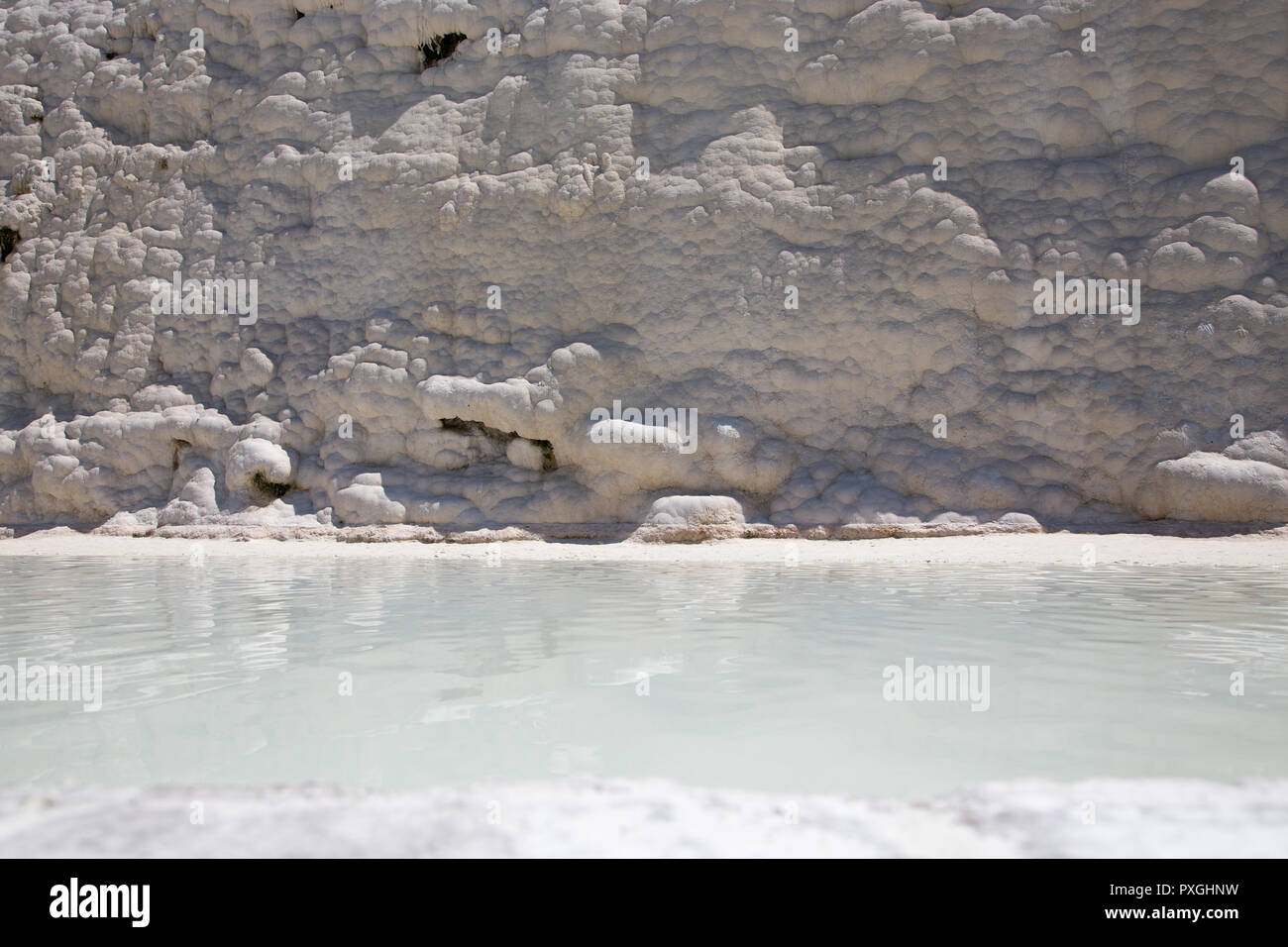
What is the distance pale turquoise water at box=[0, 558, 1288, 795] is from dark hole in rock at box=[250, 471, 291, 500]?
4.47m

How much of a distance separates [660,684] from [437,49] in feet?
32.5

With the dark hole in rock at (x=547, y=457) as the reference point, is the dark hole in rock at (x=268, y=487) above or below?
below

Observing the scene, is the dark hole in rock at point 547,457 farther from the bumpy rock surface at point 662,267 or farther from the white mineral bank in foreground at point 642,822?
the white mineral bank in foreground at point 642,822

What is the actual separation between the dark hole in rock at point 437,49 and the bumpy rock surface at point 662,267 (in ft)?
0.16

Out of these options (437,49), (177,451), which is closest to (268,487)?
(177,451)

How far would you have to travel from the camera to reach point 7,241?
11391mm

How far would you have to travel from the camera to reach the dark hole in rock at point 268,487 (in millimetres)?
9656

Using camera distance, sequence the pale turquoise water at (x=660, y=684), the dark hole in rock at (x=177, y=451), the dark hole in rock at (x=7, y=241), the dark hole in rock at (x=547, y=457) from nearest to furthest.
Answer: the pale turquoise water at (x=660, y=684) < the dark hole in rock at (x=547, y=457) < the dark hole in rock at (x=177, y=451) < the dark hole in rock at (x=7, y=241)

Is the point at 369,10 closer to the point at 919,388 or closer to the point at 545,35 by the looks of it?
the point at 545,35

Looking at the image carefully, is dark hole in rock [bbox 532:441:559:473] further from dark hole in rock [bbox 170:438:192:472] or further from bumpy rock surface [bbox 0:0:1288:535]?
dark hole in rock [bbox 170:438:192:472]

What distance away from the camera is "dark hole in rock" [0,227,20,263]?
11.4m

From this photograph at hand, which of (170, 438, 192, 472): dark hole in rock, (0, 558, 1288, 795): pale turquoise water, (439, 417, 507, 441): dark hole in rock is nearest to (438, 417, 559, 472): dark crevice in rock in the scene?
(439, 417, 507, 441): dark hole in rock

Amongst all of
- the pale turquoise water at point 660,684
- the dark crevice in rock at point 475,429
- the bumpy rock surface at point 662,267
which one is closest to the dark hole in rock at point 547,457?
the bumpy rock surface at point 662,267
